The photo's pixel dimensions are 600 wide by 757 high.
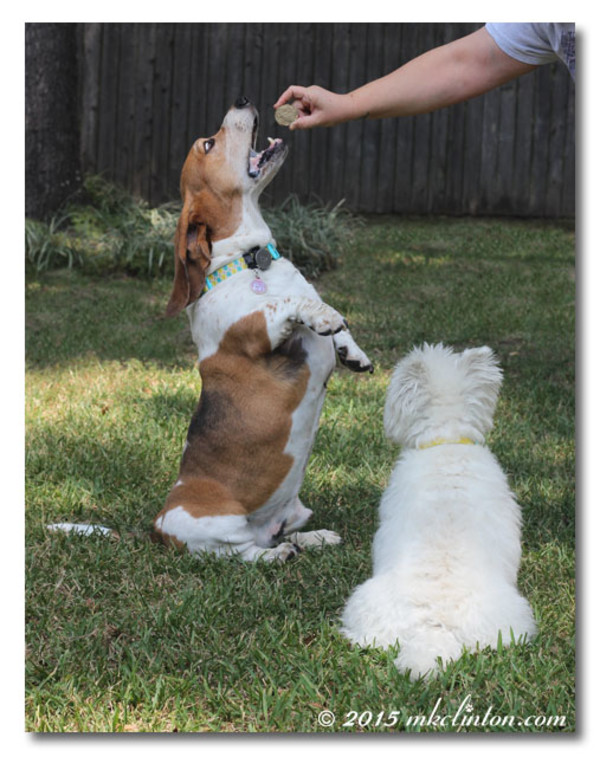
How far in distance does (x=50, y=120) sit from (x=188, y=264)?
7.13 m

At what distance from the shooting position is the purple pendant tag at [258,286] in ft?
13.4

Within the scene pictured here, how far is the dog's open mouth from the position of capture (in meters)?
4.18

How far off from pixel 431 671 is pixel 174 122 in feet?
29.2

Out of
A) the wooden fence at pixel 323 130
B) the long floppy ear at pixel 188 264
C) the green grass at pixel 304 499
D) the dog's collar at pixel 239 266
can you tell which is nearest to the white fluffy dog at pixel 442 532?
the green grass at pixel 304 499

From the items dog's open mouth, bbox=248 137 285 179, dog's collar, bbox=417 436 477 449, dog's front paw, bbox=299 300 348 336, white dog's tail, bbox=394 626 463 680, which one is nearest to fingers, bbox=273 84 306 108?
dog's open mouth, bbox=248 137 285 179

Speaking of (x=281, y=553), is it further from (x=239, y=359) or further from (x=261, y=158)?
(x=261, y=158)

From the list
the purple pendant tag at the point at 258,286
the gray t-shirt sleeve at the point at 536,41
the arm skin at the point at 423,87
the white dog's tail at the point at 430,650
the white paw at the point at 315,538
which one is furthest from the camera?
the white paw at the point at 315,538

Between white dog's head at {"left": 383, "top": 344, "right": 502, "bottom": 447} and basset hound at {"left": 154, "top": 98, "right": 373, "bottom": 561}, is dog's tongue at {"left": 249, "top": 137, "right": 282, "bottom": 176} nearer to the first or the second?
basset hound at {"left": 154, "top": 98, "right": 373, "bottom": 561}

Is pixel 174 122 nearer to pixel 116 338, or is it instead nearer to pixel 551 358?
pixel 116 338

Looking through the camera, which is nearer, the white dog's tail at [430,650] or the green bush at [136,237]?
the white dog's tail at [430,650]

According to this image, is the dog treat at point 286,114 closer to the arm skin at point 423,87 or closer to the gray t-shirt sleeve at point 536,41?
the arm skin at point 423,87

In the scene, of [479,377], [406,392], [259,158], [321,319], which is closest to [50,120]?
[259,158]

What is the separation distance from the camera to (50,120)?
1046 centimetres

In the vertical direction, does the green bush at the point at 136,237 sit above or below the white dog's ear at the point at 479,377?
below
